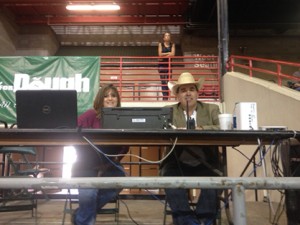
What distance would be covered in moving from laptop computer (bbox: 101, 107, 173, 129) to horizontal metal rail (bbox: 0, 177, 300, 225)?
881 millimetres

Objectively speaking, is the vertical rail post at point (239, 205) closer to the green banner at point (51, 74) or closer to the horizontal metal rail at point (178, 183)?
the horizontal metal rail at point (178, 183)

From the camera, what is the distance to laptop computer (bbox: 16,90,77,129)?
1672 millimetres

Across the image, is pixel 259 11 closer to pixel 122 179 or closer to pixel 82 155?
pixel 82 155

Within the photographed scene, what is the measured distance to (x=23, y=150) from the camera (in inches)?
146

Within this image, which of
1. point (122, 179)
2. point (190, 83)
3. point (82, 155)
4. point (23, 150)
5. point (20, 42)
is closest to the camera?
point (122, 179)

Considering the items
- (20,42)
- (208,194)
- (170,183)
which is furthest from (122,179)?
(20,42)

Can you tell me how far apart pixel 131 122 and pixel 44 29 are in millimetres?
9015

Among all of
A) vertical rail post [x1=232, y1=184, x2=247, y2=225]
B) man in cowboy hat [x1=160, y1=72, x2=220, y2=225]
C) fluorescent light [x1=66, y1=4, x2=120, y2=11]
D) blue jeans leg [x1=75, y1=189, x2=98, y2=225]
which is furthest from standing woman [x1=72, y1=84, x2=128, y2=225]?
fluorescent light [x1=66, y1=4, x2=120, y2=11]

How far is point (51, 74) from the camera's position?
247 inches

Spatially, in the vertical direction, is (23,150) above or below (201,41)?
below

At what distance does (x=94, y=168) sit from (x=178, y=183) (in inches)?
51.8

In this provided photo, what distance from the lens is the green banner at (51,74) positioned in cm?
616

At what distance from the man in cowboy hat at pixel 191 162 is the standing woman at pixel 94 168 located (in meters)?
0.36

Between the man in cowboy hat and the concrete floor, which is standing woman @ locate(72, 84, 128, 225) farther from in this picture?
the concrete floor
